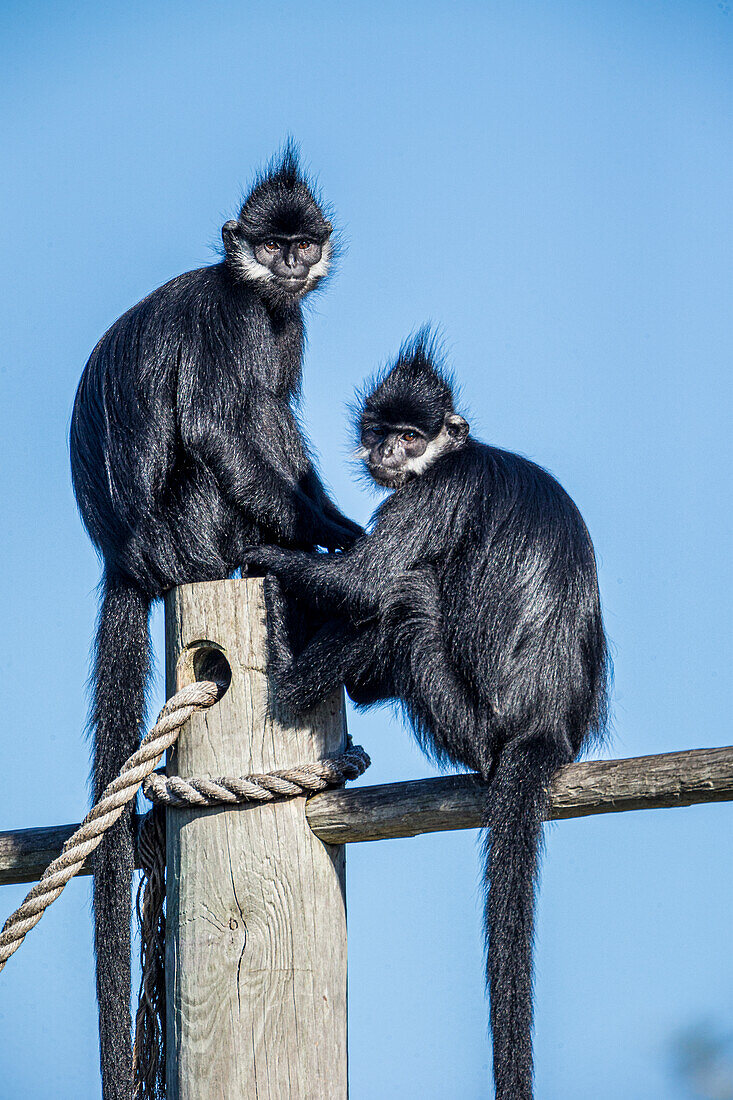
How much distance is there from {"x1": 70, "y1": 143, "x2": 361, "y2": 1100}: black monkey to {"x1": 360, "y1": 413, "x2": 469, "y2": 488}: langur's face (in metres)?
0.26

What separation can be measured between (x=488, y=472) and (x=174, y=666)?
1107 millimetres

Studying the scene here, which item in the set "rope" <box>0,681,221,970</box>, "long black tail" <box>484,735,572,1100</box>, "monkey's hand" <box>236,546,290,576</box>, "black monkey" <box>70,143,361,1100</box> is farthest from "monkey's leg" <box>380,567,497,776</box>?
"black monkey" <box>70,143,361,1100</box>

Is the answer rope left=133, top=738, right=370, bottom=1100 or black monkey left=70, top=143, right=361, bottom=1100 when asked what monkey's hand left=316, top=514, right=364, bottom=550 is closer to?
black monkey left=70, top=143, right=361, bottom=1100

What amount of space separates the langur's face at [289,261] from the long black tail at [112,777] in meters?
1.30

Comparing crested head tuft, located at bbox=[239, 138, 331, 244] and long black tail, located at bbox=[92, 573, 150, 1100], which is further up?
crested head tuft, located at bbox=[239, 138, 331, 244]

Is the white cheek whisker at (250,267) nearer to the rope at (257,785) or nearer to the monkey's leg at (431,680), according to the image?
the monkey's leg at (431,680)

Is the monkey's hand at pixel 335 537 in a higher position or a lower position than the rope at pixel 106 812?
higher

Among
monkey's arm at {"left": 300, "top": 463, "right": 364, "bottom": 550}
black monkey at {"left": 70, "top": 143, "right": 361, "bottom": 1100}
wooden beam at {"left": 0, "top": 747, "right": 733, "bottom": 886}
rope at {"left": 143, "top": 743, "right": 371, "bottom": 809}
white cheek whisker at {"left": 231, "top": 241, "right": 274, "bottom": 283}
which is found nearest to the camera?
wooden beam at {"left": 0, "top": 747, "right": 733, "bottom": 886}

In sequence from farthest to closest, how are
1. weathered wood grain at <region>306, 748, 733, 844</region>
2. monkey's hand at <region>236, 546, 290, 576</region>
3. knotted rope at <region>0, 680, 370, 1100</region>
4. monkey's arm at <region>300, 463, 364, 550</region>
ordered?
1. monkey's arm at <region>300, 463, 364, 550</region>
2. monkey's hand at <region>236, 546, 290, 576</region>
3. knotted rope at <region>0, 680, 370, 1100</region>
4. weathered wood grain at <region>306, 748, 733, 844</region>

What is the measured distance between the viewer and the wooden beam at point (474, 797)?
9.32ft

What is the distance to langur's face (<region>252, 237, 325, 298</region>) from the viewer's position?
457 cm

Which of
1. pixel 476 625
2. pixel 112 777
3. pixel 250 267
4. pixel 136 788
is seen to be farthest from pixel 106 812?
pixel 250 267

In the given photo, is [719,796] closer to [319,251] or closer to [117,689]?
[117,689]

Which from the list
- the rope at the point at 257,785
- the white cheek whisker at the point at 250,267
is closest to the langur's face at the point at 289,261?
the white cheek whisker at the point at 250,267
